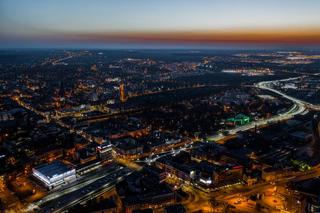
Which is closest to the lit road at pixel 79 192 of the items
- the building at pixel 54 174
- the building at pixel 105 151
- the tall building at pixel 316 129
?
the building at pixel 54 174

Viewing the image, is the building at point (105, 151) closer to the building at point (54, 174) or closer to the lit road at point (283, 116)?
the building at point (54, 174)

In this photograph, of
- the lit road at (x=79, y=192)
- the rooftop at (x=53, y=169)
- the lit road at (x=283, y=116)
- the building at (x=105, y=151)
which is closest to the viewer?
the lit road at (x=79, y=192)

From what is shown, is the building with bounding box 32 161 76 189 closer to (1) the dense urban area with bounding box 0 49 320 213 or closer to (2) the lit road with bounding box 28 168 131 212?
(1) the dense urban area with bounding box 0 49 320 213

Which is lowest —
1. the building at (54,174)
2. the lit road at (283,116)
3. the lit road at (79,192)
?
the lit road at (79,192)

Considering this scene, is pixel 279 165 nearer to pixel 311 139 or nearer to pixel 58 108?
pixel 311 139

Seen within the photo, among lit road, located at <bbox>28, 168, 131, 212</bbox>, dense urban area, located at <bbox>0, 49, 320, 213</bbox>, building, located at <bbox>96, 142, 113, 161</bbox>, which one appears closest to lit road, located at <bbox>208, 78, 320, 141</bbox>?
dense urban area, located at <bbox>0, 49, 320, 213</bbox>

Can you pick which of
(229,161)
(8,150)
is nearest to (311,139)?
(229,161)
